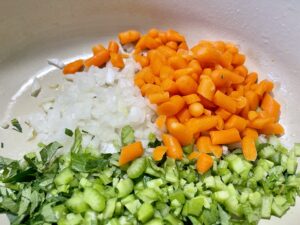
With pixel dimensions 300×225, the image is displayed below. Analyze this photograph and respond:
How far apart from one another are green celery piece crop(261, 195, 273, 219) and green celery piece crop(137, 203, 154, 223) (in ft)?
1.37

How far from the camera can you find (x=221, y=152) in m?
1.77

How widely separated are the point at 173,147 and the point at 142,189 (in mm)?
194

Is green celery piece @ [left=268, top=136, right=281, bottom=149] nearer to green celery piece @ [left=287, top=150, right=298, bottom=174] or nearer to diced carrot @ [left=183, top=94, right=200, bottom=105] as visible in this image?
green celery piece @ [left=287, top=150, right=298, bottom=174]

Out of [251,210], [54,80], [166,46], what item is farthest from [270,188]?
[54,80]

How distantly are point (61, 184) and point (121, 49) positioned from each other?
0.76 meters

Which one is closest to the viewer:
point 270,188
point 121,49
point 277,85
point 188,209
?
point 188,209

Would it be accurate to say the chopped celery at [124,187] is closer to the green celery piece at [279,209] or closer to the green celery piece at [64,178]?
the green celery piece at [64,178]

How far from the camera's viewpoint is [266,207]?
1.71 metres

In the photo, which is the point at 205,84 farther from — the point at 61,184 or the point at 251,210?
the point at 61,184

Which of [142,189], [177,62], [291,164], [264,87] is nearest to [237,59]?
[264,87]

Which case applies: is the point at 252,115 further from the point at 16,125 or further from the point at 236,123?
the point at 16,125

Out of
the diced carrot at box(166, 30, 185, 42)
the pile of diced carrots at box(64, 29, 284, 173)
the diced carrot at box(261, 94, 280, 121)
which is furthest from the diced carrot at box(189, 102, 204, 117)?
the diced carrot at box(166, 30, 185, 42)

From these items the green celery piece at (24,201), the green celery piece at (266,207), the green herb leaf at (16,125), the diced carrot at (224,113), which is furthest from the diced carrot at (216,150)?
the green herb leaf at (16,125)

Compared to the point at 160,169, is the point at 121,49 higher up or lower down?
higher up
